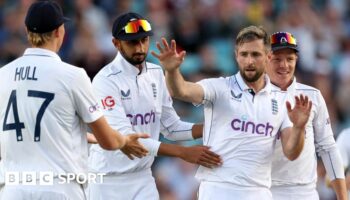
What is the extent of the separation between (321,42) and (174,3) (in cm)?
238

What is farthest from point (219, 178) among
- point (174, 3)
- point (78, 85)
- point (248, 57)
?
point (174, 3)

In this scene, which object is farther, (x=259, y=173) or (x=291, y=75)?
(x=291, y=75)

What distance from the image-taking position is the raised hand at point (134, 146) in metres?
7.78

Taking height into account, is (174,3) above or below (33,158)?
above

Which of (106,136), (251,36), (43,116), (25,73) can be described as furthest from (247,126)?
(25,73)

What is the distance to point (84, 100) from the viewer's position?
7.46 meters

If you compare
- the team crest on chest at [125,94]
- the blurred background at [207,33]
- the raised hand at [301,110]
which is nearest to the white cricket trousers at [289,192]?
the raised hand at [301,110]

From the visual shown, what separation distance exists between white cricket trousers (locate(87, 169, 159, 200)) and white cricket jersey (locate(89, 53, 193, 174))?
0.20 ft

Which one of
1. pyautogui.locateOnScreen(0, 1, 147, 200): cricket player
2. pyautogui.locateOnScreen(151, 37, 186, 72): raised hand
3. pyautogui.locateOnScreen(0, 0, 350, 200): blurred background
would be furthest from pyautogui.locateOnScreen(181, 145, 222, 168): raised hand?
pyautogui.locateOnScreen(0, 0, 350, 200): blurred background

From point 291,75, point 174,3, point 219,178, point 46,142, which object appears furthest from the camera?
point 174,3

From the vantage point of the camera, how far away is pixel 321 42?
53.0 feet

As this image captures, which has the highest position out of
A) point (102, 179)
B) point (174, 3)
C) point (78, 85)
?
point (174, 3)

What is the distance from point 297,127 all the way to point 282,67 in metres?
1.07

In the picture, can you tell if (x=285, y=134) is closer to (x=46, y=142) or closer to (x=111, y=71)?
(x=111, y=71)
